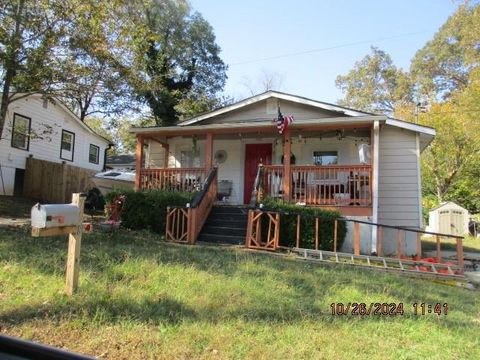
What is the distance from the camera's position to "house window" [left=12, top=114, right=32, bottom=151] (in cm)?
1642

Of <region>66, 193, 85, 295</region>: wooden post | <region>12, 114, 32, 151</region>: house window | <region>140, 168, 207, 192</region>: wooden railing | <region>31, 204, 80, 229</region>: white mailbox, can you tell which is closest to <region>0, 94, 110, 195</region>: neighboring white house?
<region>12, 114, 32, 151</region>: house window

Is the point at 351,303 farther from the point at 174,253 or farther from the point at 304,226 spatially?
the point at 304,226

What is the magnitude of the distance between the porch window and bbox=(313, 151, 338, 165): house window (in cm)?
436

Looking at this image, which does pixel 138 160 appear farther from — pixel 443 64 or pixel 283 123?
pixel 443 64

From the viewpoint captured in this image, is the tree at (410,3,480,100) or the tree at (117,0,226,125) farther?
the tree at (410,3,480,100)

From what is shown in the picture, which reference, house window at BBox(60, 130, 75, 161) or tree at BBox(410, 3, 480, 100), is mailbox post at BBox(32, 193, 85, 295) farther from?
tree at BBox(410, 3, 480, 100)

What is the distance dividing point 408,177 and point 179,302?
32.9ft

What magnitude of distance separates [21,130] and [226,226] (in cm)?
1104

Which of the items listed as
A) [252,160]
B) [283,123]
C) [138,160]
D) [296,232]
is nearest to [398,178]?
[283,123]

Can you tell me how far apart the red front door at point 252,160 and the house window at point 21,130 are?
30.0 ft

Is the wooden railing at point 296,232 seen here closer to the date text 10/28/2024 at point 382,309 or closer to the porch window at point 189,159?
the date text 10/28/2024 at point 382,309

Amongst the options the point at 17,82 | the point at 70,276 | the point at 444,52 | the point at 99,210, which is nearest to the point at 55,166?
the point at 99,210

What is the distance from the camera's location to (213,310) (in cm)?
458

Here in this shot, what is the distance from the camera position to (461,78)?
32.8 metres
